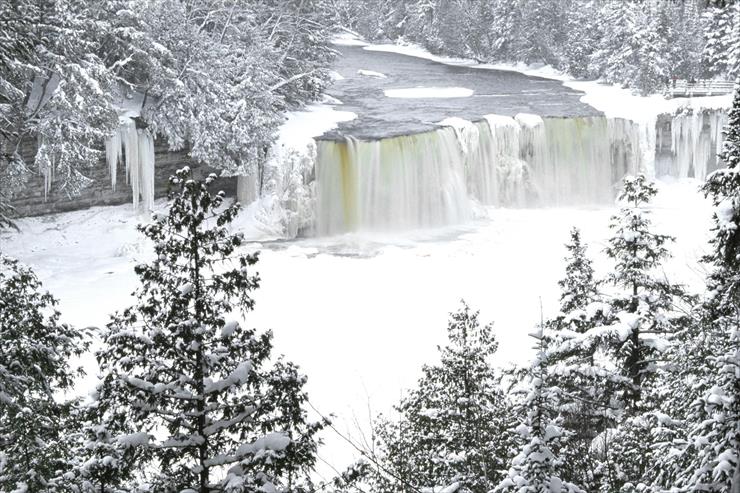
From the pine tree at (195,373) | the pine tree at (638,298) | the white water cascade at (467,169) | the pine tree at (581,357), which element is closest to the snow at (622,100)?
the white water cascade at (467,169)

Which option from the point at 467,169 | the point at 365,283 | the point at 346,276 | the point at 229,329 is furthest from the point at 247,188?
the point at 229,329

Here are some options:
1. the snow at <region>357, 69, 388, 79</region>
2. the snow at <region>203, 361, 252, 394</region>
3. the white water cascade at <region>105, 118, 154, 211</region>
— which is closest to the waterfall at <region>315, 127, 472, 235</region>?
the white water cascade at <region>105, 118, 154, 211</region>

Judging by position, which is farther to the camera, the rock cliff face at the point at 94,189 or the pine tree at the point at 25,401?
the rock cliff face at the point at 94,189

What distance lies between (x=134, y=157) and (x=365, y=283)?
8.18m

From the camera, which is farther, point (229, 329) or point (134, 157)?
point (134, 157)

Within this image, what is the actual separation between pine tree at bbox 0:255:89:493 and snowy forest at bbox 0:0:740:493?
3 centimetres

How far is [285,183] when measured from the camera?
80.3ft

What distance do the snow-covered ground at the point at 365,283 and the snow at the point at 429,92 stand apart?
37.7 feet

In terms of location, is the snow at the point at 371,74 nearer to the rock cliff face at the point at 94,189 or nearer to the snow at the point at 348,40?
the snow at the point at 348,40

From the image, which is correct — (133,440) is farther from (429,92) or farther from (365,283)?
(429,92)

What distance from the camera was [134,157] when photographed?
22906mm

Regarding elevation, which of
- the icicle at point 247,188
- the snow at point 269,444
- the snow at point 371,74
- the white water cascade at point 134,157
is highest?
the snow at point 371,74

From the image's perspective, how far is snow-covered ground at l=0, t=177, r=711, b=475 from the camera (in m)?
15.9

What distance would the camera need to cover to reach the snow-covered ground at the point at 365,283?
52.2 feet
